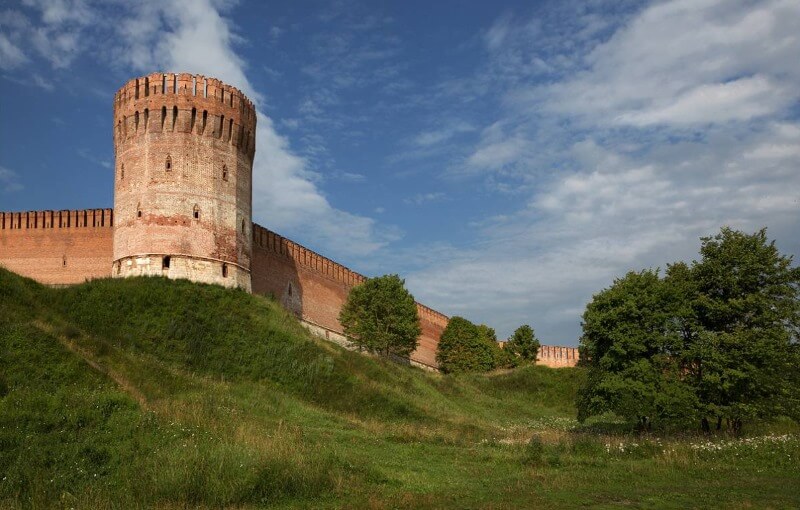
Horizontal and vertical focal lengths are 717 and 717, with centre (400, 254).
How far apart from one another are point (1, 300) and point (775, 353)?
2178 cm

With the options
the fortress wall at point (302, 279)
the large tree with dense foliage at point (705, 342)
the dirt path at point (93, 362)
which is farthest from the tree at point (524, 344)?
the dirt path at point (93, 362)

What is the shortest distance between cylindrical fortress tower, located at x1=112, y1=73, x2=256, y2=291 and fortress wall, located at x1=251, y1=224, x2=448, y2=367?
212 inches

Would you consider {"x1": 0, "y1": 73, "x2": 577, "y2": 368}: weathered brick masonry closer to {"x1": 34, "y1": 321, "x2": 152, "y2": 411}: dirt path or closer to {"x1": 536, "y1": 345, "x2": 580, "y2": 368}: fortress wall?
{"x1": 34, "y1": 321, "x2": 152, "y2": 411}: dirt path

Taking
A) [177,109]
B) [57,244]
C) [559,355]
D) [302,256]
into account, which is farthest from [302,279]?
[559,355]

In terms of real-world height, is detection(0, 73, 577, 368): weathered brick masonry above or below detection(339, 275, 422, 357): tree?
above

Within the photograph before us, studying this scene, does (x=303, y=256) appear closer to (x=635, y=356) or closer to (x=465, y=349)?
(x=465, y=349)

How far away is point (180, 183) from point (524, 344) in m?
37.4

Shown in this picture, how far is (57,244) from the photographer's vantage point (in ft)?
114

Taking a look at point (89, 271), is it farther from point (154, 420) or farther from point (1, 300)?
point (154, 420)

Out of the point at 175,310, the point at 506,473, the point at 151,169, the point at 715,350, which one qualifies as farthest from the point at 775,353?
the point at 151,169

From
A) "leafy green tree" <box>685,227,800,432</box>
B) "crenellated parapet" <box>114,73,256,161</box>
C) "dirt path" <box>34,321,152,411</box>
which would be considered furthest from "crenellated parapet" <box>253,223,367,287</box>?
"leafy green tree" <box>685,227,800,432</box>

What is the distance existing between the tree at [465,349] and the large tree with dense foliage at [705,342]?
32.0 m

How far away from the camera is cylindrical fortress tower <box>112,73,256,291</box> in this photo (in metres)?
29.9

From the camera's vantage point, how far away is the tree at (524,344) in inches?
2368
